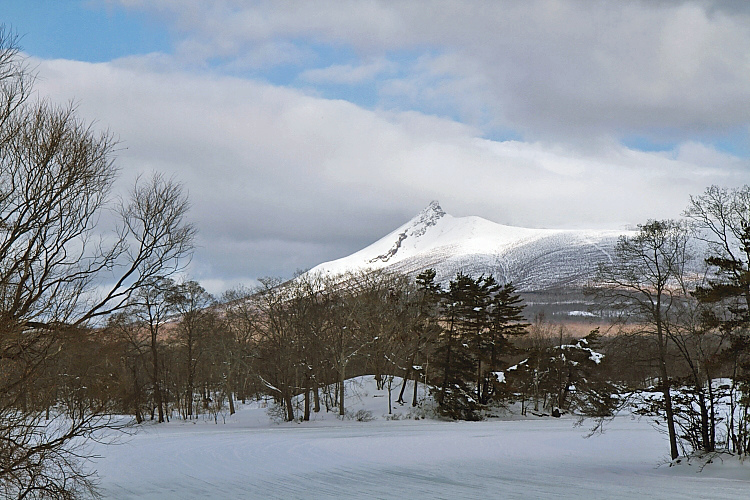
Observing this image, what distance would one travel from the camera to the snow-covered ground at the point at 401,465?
75.0ft

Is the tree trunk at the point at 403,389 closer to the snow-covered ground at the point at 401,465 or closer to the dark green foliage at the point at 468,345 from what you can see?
the dark green foliage at the point at 468,345

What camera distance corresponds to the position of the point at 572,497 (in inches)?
846

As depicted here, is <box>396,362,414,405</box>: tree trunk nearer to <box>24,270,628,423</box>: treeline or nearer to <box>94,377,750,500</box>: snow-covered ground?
<box>24,270,628,423</box>: treeline

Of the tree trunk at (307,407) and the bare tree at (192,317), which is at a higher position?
the bare tree at (192,317)

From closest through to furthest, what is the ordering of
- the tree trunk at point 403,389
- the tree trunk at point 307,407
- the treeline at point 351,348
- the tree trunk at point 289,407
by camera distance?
1. the tree trunk at point 289,407
2. the tree trunk at point 307,407
3. the treeline at point 351,348
4. the tree trunk at point 403,389

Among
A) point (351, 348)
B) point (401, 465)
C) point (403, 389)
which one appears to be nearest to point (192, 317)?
point (351, 348)

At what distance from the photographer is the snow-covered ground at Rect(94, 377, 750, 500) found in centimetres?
2286

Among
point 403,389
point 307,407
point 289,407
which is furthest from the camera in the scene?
point 403,389

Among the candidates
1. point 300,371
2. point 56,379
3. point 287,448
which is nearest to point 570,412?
point 300,371


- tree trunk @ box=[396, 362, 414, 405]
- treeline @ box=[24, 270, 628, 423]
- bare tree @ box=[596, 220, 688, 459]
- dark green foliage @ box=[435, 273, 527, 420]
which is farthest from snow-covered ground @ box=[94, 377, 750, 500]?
tree trunk @ box=[396, 362, 414, 405]

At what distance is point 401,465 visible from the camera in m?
30.0

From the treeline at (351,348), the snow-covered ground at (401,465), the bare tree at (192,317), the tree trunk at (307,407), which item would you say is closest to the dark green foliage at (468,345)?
the treeline at (351,348)

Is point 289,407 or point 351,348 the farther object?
point 351,348

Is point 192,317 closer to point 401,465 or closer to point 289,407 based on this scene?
point 289,407
